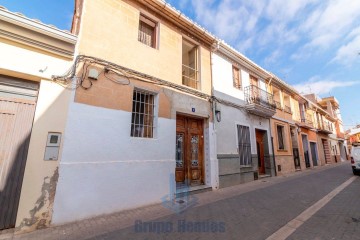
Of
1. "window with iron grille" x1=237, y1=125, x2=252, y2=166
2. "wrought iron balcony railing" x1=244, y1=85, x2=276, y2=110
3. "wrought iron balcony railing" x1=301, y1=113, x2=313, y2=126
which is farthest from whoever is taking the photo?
"wrought iron balcony railing" x1=301, y1=113, x2=313, y2=126

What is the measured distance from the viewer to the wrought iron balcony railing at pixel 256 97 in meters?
9.96

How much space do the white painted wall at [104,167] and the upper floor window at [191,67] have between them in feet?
→ 10.5

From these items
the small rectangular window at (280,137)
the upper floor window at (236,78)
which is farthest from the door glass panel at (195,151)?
the small rectangular window at (280,137)

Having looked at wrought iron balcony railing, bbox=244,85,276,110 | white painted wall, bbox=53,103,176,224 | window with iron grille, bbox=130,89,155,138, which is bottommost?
white painted wall, bbox=53,103,176,224

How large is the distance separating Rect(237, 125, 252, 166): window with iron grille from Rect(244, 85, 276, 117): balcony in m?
1.16

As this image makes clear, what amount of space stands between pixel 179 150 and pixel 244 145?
392 cm

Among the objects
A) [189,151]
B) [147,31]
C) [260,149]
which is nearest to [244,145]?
[260,149]

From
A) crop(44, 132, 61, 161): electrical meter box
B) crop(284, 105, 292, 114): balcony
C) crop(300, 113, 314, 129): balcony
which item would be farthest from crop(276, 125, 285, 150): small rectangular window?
crop(44, 132, 61, 161): electrical meter box

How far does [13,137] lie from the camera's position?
3.88 m

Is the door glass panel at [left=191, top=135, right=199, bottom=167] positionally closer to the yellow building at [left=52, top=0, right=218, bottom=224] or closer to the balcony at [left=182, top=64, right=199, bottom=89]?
the yellow building at [left=52, top=0, right=218, bottom=224]

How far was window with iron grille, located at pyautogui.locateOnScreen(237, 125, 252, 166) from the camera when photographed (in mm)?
8926

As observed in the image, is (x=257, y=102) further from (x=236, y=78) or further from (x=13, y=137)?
(x=13, y=137)

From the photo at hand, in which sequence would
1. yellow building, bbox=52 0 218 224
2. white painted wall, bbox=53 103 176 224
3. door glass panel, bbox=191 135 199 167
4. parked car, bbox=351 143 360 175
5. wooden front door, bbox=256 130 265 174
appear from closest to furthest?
white painted wall, bbox=53 103 176 224 < yellow building, bbox=52 0 218 224 < door glass panel, bbox=191 135 199 167 < wooden front door, bbox=256 130 265 174 < parked car, bbox=351 143 360 175

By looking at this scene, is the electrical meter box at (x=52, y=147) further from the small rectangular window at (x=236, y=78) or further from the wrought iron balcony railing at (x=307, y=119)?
the wrought iron balcony railing at (x=307, y=119)
